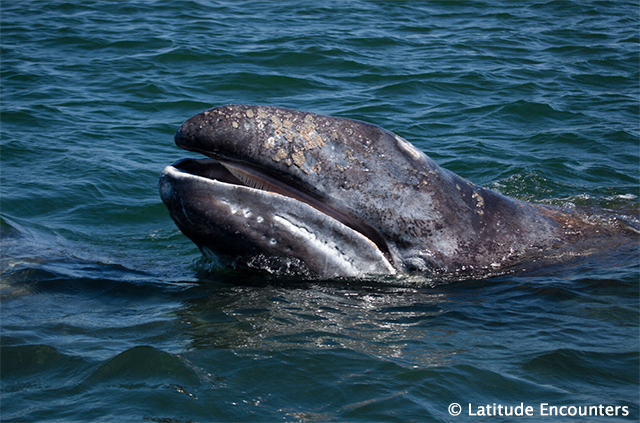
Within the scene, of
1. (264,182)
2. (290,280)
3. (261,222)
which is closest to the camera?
(261,222)

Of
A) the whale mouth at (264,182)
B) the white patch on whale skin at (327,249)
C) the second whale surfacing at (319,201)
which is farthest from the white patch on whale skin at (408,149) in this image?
the white patch on whale skin at (327,249)

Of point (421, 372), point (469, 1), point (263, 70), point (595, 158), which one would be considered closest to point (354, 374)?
point (421, 372)

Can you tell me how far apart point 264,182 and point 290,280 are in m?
0.92

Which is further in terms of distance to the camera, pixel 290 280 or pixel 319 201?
pixel 290 280

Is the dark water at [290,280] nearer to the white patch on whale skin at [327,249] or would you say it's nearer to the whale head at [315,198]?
the white patch on whale skin at [327,249]

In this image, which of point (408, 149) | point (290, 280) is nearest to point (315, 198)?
point (290, 280)

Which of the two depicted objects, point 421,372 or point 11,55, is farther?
point 11,55

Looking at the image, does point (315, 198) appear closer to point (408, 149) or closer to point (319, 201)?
point (319, 201)

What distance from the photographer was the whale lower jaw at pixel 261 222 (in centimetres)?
550

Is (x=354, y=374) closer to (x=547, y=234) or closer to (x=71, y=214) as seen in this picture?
(x=547, y=234)

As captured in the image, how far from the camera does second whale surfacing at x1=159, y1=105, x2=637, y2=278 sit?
5574 mm

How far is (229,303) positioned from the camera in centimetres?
591

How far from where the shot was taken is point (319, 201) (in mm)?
5824

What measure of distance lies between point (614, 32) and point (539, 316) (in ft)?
56.2
